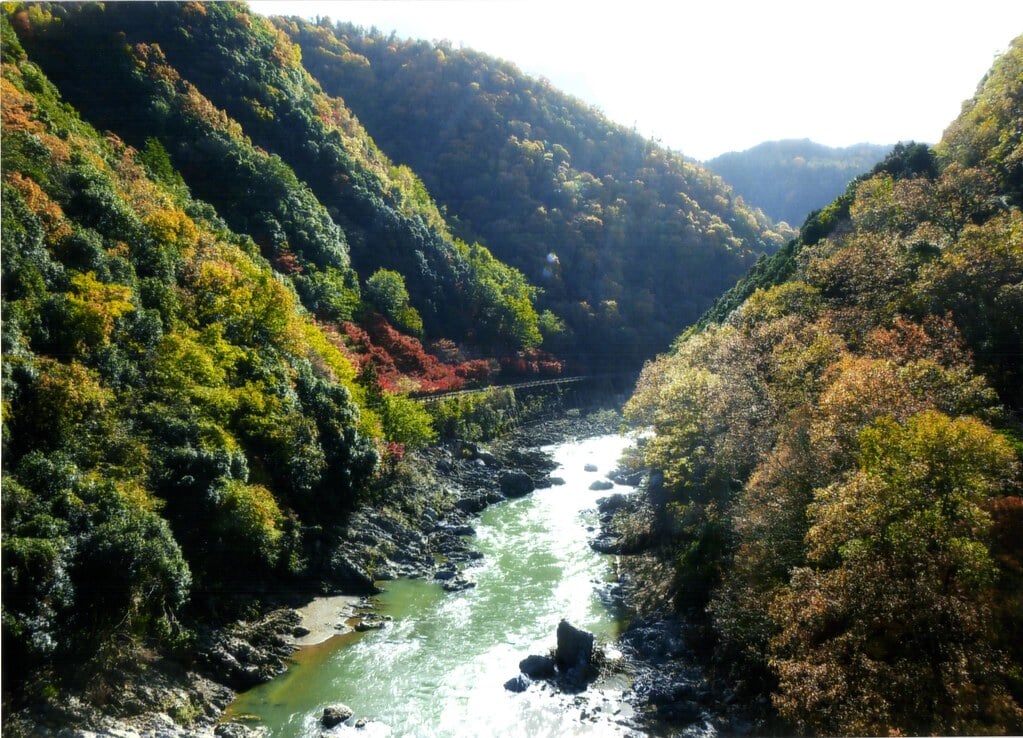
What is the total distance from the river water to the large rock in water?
3.77 ft

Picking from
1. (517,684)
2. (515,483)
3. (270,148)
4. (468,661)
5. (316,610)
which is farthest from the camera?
(270,148)

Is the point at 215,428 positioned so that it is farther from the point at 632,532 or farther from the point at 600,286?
the point at 600,286

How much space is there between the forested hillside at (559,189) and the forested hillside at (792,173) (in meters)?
61.5

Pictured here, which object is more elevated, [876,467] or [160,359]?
[160,359]

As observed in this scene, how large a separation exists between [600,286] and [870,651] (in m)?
91.2

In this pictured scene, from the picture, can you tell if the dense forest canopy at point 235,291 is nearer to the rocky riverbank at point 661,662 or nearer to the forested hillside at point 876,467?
the rocky riverbank at point 661,662

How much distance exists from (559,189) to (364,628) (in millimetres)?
95347

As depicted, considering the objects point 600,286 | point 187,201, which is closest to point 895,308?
point 187,201

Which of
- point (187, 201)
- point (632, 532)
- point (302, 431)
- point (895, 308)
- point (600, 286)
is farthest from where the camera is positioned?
point (600, 286)

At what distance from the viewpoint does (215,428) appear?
25.6m

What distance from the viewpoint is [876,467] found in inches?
602

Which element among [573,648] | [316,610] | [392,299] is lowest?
[573,648]

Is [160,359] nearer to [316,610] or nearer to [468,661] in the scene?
[316,610]

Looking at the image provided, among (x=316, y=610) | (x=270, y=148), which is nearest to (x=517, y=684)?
(x=316, y=610)
